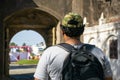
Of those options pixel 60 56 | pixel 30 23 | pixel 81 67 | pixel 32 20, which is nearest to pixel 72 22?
pixel 60 56

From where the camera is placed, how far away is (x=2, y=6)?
19672 mm

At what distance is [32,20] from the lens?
23391 mm

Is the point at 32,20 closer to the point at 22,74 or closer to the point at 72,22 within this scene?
the point at 22,74

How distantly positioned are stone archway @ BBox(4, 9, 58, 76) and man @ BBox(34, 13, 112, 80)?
16673 millimetres

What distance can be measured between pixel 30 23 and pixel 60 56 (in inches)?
834

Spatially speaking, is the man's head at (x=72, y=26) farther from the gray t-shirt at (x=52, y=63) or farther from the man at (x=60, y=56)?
the gray t-shirt at (x=52, y=63)

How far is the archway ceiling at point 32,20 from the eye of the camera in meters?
21.3

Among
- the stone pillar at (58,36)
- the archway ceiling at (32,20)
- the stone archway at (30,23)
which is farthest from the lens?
the archway ceiling at (32,20)

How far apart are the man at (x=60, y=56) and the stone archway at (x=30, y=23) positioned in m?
16.7

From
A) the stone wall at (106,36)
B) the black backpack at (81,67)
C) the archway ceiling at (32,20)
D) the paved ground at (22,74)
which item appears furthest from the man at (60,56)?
the paved ground at (22,74)

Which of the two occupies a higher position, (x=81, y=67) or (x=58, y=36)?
(x=58, y=36)

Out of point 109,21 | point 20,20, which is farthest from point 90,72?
point 20,20

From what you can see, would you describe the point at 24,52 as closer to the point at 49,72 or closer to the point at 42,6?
the point at 42,6

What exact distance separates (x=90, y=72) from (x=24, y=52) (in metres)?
68.2
